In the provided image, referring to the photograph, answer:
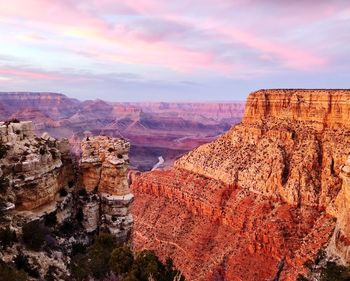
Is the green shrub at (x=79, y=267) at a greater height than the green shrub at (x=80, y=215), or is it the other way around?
the green shrub at (x=80, y=215)

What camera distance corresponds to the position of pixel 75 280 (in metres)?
19.7

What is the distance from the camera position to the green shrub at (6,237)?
18470mm

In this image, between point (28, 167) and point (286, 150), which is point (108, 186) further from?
point (286, 150)

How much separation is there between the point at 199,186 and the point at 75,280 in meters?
38.6

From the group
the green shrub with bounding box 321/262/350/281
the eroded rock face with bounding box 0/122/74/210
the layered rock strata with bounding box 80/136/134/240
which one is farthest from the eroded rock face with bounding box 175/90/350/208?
the eroded rock face with bounding box 0/122/74/210

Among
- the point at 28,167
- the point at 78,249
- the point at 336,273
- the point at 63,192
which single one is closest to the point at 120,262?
the point at 78,249

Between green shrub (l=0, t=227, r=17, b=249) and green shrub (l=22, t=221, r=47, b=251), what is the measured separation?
39.8 inches

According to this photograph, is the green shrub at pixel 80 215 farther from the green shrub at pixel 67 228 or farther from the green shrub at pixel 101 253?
the green shrub at pixel 101 253

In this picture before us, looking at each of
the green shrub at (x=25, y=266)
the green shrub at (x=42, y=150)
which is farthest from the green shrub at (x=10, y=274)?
the green shrub at (x=42, y=150)

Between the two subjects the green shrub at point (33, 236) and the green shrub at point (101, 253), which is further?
the green shrub at point (101, 253)

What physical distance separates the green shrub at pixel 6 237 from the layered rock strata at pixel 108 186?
7771 millimetres

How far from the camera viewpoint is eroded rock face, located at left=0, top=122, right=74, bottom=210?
21500mm

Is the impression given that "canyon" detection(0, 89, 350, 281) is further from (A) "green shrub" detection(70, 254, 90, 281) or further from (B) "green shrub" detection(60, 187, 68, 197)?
(A) "green shrub" detection(70, 254, 90, 281)

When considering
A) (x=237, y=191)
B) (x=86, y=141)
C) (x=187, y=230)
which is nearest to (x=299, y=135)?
(x=237, y=191)
